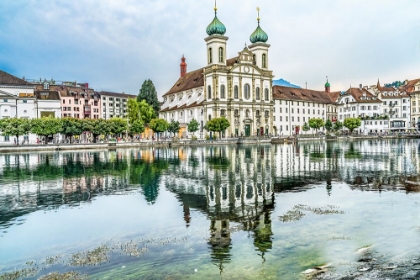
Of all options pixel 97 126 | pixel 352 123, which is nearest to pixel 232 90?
pixel 97 126

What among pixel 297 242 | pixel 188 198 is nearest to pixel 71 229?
pixel 188 198

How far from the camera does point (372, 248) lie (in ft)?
34.4

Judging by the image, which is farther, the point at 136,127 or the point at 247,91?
the point at 247,91

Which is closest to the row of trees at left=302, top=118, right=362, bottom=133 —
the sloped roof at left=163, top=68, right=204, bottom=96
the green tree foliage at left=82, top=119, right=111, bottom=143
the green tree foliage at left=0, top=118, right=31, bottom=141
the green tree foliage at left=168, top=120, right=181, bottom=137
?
the sloped roof at left=163, top=68, right=204, bottom=96

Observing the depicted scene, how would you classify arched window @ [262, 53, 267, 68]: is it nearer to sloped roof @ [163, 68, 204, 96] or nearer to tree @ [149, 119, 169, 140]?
sloped roof @ [163, 68, 204, 96]

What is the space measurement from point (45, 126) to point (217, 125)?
103 ft

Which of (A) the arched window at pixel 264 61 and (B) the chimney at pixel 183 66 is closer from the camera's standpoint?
→ (A) the arched window at pixel 264 61

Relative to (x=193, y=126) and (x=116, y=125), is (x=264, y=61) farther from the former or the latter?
(x=116, y=125)

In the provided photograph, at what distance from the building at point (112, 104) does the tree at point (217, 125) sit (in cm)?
6334

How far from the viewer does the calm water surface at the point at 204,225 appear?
960 cm

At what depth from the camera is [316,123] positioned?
100 m

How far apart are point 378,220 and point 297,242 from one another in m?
4.03

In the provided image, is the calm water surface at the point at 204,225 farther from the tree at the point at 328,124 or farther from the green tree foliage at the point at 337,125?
the green tree foliage at the point at 337,125

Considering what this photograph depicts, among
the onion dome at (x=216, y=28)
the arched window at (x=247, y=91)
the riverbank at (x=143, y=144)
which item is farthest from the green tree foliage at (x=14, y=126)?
the arched window at (x=247, y=91)
